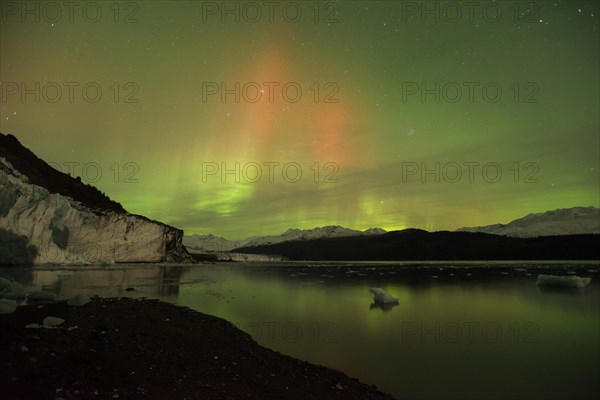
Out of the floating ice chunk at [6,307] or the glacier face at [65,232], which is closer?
the floating ice chunk at [6,307]

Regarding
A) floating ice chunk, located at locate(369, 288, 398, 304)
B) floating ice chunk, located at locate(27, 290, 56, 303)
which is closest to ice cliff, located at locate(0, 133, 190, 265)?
floating ice chunk, located at locate(27, 290, 56, 303)

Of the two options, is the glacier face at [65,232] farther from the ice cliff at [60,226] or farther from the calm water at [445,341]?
the calm water at [445,341]

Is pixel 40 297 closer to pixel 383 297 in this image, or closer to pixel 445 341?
pixel 445 341

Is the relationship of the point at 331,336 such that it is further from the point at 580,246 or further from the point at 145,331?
the point at 580,246

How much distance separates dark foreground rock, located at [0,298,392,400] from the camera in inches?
277

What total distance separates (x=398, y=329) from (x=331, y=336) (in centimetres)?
419

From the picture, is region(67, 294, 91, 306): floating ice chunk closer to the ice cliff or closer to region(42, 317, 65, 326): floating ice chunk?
region(42, 317, 65, 326): floating ice chunk

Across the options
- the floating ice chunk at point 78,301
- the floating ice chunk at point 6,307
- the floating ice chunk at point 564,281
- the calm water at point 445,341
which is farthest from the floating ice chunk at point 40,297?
the floating ice chunk at point 564,281

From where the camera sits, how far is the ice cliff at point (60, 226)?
50.9m

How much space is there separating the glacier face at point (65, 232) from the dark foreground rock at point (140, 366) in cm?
4737

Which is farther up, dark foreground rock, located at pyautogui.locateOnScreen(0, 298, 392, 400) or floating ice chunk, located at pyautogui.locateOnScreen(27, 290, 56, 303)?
floating ice chunk, located at pyautogui.locateOnScreen(27, 290, 56, 303)

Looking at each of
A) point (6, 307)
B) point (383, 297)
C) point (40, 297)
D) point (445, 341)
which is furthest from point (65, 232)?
point (445, 341)

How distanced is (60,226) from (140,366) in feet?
219

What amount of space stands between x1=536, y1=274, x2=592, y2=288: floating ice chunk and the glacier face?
2485 inches
